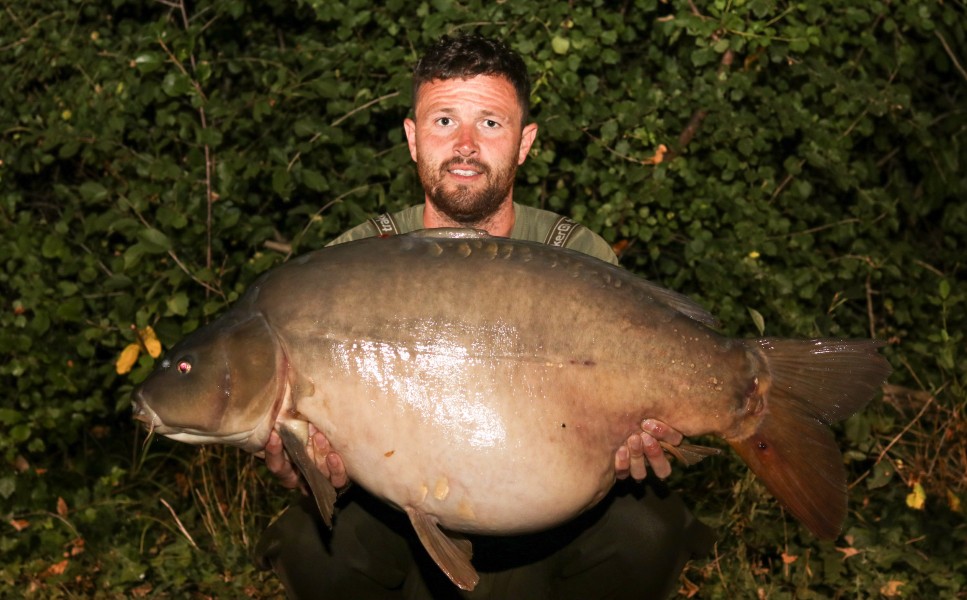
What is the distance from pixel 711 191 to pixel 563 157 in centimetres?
52

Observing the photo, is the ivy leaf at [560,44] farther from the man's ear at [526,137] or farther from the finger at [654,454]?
the finger at [654,454]

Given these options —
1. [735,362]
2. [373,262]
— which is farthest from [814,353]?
[373,262]

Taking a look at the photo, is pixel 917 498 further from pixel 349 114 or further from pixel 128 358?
pixel 128 358

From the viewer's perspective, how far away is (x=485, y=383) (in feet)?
6.70

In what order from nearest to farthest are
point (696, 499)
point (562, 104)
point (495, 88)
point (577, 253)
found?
1. point (577, 253)
2. point (495, 88)
3. point (696, 499)
4. point (562, 104)

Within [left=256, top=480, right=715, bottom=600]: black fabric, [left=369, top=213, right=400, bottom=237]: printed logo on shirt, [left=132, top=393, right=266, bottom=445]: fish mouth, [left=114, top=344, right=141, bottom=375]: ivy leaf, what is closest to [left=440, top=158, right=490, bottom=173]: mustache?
[left=369, top=213, right=400, bottom=237]: printed logo on shirt

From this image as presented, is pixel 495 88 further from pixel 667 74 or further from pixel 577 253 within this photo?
pixel 667 74

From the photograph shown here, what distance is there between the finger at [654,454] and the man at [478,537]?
11.6 inches

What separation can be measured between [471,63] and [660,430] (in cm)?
110

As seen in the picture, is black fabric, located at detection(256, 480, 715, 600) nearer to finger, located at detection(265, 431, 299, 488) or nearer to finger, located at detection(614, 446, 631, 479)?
finger, located at detection(265, 431, 299, 488)

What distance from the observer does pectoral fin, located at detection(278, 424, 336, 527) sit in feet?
6.75

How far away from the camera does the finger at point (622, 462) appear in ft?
7.04

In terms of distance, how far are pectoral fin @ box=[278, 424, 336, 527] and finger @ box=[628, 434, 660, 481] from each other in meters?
0.57

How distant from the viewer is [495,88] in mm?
2775
